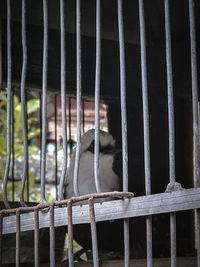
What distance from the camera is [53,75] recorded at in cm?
336

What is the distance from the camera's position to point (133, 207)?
1.81 m

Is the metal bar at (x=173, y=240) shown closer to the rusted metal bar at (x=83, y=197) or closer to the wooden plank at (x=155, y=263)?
the rusted metal bar at (x=83, y=197)

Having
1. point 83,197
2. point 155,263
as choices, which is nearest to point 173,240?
point 83,197

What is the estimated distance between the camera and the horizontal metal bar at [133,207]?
168 cm

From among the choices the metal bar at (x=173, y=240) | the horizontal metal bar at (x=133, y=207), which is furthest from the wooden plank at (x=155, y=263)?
the metal bar at (x=173, y=240)

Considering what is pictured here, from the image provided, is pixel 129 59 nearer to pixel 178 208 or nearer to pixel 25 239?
pixel 25 239

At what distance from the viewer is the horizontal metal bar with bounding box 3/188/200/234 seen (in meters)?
1.68

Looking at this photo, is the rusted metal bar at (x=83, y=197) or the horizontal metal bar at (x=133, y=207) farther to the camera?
the rusted metal bar at (x=83, y=197)

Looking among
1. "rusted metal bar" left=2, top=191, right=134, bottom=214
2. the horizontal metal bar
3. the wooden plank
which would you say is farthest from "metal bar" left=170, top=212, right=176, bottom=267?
the wooden plank

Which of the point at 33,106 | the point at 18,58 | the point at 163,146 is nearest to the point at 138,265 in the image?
the point at 163,146

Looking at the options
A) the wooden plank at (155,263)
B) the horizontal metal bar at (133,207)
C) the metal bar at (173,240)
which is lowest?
the wooden plank at (155,263)

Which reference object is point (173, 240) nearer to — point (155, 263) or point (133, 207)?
point (133, 207)

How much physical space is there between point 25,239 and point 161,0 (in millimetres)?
1375

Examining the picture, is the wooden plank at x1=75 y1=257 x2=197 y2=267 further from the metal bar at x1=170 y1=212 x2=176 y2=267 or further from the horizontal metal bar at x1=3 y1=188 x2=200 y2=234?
the metal bar at x1=170 y1=212 x2=176 y2=267
